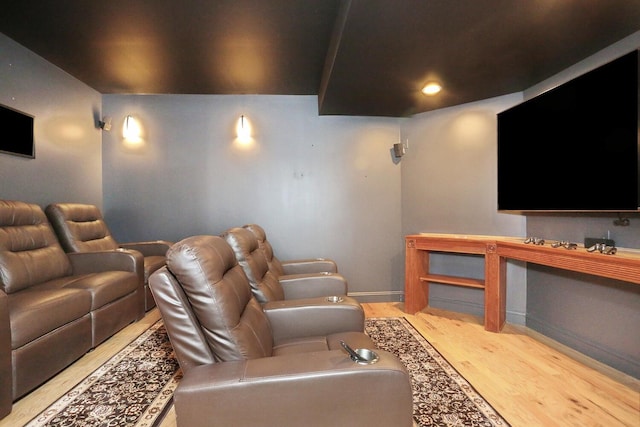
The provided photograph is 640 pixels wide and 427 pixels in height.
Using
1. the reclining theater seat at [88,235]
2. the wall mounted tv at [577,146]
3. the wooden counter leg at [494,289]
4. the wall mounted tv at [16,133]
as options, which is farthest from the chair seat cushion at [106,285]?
the wall mounted tv at [577,146]

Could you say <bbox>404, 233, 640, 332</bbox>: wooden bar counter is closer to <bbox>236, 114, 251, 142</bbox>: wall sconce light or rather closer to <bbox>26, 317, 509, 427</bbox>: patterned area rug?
<bbox>26, 317, 509, 427</bbox>: patterned area rug

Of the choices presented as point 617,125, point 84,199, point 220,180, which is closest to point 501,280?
point 617,125

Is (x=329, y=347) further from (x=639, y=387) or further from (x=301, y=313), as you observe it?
(x=639, y=387)

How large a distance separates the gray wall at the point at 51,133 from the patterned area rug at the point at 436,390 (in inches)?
137

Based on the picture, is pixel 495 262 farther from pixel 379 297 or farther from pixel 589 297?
pixel 379 297

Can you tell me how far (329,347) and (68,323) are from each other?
5.86ft

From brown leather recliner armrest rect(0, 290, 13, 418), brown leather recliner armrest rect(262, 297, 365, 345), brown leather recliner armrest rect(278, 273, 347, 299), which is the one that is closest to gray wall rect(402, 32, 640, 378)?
brown leather recliner armrest rect(278, 273, 347, 299)

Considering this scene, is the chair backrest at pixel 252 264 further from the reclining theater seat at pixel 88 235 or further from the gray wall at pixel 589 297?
the gray wall at pixel 589 297

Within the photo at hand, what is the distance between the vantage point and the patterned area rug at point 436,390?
1.51 m

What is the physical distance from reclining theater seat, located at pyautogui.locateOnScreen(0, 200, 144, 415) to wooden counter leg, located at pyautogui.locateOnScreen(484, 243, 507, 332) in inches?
127

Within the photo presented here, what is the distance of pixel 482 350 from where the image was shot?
2275 mm

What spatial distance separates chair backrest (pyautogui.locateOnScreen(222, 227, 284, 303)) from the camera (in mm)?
1787

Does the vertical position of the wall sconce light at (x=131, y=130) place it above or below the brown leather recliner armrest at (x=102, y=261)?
above

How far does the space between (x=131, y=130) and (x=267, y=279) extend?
2.81 m
